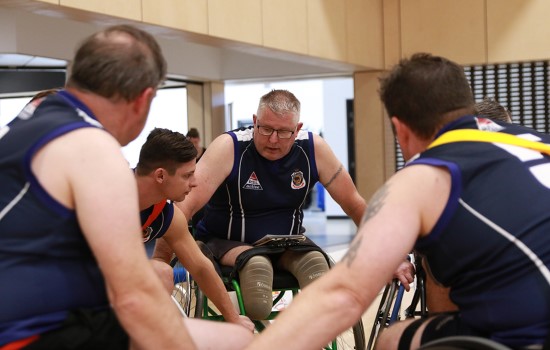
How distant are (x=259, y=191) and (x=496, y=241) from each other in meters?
2.10

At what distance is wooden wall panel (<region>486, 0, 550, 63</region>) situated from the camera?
9352 millimetres

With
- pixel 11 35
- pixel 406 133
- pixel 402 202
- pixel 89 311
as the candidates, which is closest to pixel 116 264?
pixel 89 311

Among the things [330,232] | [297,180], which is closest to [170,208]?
[297,180]

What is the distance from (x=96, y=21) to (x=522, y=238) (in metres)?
4.82

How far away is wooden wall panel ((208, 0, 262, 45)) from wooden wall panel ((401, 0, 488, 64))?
2858 mm

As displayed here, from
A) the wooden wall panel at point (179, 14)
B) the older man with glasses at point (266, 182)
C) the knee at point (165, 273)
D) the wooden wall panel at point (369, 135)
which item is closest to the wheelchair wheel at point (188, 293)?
the knee at point (165, 273)

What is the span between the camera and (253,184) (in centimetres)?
380

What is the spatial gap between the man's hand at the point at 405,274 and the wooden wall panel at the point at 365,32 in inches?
254

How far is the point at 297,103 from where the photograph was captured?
3.88m

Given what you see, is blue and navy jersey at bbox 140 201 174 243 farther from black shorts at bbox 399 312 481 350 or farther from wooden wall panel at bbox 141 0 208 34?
wooden wall panel at bbox 141 0 208 34

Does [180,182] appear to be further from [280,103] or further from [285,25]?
[285,25]

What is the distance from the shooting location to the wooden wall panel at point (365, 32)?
31.5ft

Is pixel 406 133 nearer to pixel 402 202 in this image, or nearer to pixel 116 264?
pixel 402 202

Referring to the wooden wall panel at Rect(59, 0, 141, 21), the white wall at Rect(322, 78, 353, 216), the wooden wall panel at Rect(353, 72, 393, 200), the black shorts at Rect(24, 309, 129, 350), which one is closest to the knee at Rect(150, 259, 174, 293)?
the black shorts at Rect(24, 309, 129, 350)
